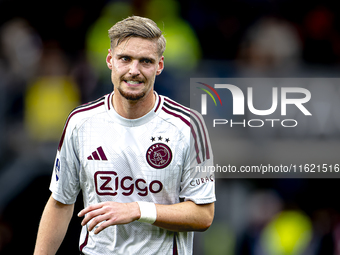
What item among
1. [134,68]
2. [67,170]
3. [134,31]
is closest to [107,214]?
[67,170]

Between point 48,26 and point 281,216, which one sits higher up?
point 48,26

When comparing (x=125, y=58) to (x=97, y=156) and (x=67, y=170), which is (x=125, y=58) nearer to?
(x=97, y=156)

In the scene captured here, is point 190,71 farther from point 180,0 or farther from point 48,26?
point 48,26

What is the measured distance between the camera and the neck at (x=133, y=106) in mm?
2721

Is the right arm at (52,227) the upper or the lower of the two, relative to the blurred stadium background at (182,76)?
lower

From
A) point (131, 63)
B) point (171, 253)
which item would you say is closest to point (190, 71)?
point (131, 63)

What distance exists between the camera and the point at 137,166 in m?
2.72

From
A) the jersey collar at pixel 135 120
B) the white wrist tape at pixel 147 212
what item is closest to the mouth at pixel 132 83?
the jersey collar at pixel 135 120

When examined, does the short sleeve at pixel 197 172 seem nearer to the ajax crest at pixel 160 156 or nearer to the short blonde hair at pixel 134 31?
the ajax crest at pixel 160 156

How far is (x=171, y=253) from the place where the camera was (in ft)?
8.87

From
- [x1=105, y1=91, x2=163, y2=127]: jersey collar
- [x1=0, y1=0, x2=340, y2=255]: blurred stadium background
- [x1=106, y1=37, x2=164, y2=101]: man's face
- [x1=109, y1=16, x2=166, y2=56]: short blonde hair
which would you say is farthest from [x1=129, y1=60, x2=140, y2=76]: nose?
[x1=0, y1=0, x2=340, y2=255]: blurred stadium background

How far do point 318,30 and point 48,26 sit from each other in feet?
11.7

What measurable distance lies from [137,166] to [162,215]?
14.8 inches

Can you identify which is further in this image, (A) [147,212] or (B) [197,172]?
(B) [197,172]
